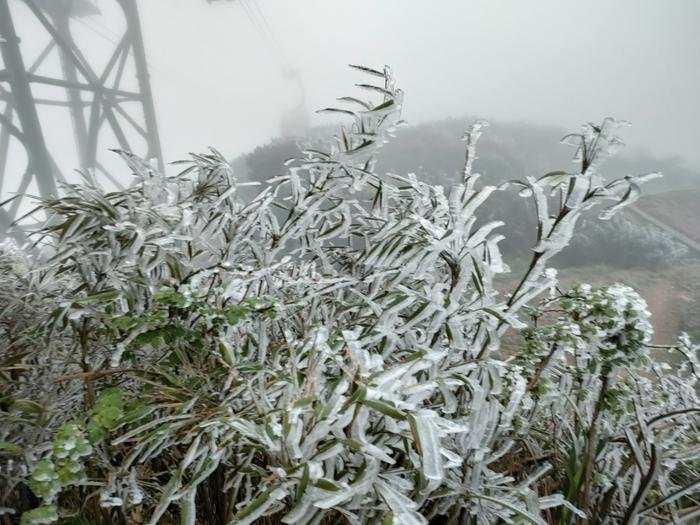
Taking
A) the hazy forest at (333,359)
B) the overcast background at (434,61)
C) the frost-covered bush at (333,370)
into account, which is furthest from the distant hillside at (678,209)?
the frost-covered bush at (333,370)

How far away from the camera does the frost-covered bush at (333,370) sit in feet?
1.75

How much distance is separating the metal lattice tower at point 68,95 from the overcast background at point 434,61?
139 mm

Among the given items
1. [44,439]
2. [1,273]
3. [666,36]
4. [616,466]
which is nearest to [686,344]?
[616,466]

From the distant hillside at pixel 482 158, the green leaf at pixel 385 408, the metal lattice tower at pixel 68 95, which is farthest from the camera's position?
the distant hillside at pixel 482 158

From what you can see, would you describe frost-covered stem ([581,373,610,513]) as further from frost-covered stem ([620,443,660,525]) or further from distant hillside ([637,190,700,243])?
distant hillside ([637,190,700,243])

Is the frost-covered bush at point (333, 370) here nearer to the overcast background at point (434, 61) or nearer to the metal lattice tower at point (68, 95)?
the metal lattice tower at point (68, 95)

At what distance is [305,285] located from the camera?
83cm

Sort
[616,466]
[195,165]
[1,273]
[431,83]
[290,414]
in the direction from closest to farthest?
[290,414] → [616,466] → [195,165] → [1,273] → [431,83]

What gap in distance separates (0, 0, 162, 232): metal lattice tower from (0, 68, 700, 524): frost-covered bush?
171 cm

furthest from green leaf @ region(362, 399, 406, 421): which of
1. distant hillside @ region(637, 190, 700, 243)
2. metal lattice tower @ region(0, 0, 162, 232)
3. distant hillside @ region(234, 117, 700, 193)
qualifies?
distant hillside @ region(637, 190, 700, 243)

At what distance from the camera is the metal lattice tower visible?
2.25 m

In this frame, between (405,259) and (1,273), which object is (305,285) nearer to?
(405,259)

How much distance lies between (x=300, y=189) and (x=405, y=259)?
259 mm

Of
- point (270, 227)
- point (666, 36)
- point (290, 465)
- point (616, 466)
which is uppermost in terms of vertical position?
point (666, 36)
